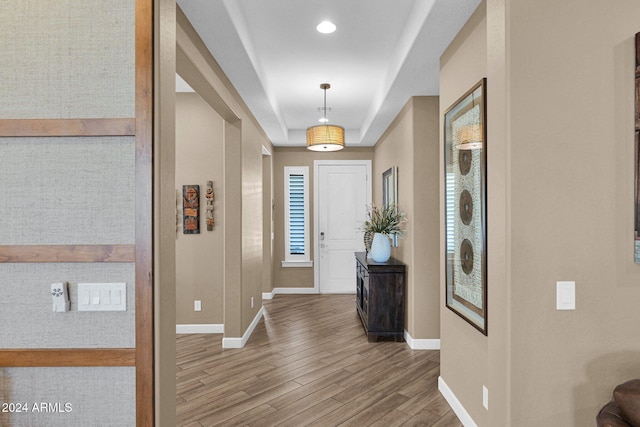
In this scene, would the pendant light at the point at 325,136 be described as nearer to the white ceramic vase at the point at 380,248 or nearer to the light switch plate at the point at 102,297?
the white ceramic vase at the point at 380,248

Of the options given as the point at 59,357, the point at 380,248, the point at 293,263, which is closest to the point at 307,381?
the point at 380,248

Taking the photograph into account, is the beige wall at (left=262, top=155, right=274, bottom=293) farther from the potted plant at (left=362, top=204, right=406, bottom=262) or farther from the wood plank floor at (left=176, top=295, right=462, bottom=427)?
the potted plant at (left=362, top=204, right=406, bottom=262)

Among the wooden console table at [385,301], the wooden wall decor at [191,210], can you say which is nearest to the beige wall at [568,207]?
the wooden console table at [385,301]

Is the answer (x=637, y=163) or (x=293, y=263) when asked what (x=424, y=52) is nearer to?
(x=637, y=163)

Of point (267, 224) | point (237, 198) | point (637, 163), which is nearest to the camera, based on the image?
point (637, 163)

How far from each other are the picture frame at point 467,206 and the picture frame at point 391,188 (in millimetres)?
1767

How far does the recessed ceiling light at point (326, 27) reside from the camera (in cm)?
286

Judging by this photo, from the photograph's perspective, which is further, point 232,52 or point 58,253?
point 232,52

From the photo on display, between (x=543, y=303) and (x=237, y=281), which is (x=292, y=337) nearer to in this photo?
(x=237, y=281)

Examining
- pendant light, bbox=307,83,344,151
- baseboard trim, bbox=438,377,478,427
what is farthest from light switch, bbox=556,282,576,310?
pendant light, bbox=307,83,344,151

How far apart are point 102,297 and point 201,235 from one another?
3037 mm

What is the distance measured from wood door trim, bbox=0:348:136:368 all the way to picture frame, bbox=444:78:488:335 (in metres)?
1.89

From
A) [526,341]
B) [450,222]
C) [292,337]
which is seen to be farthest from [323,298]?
[526,341]

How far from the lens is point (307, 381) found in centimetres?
321
